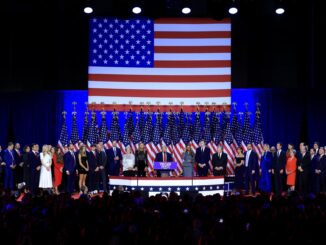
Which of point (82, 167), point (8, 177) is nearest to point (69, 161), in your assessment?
point (82, 167)

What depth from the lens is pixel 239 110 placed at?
25828 millimetres

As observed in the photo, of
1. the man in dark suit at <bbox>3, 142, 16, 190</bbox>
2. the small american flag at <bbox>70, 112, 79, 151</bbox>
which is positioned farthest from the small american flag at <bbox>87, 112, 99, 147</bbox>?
the man in dark suit at <bbox>3, 142, 16, 190</bbox>

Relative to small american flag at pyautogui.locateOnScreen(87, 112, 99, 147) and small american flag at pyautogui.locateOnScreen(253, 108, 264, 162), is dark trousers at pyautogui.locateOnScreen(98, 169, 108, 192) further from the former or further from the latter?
small american flag at pyautogui.locateOnScreen(253, 108, 264, 162)

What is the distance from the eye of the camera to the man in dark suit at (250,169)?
76.7ft

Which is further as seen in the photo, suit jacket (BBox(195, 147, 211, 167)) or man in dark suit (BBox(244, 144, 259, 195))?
suit jacket (BBox(195, 147, 211, 167))

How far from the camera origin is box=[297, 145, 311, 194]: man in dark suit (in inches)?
894

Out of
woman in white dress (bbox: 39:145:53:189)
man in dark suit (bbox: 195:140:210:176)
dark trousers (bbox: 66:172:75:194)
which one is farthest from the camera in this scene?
man in dark suit (bbox: 195:140:210:176)

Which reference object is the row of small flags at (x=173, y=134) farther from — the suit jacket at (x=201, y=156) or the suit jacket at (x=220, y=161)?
the suit jacket at (x=220, y=161)

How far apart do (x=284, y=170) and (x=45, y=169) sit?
854cm

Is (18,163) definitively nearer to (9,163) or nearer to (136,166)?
(9,163)

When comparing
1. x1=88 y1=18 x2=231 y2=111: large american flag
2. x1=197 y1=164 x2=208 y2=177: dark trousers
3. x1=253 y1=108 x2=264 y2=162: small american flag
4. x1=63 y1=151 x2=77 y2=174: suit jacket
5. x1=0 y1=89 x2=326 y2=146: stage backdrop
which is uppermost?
x1=88 y1=18 x2=231 y2=111: large american flag

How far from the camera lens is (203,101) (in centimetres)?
2556

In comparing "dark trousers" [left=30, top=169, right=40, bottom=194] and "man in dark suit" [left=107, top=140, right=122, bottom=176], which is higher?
"man in dark suit" [left=107, top=140, right=122, bottom=176]

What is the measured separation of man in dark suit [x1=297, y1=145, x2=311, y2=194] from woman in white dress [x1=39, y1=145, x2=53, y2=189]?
875 centimetres
